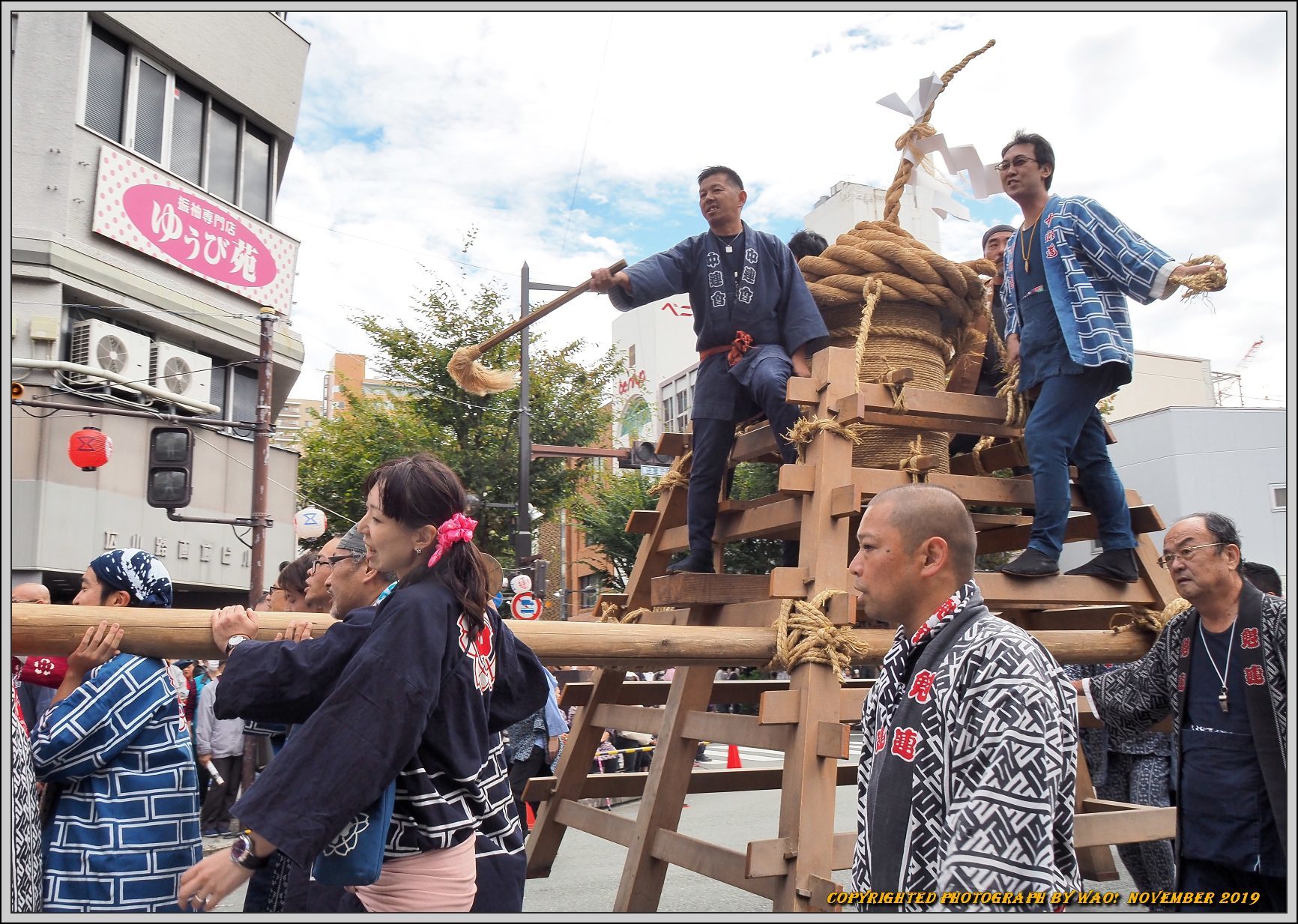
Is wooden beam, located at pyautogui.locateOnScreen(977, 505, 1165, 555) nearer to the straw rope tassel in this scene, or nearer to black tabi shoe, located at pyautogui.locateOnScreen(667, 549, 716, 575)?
black tabi shoe, located at pyautogui.locateOnScreen(667, 549, 716, 575)

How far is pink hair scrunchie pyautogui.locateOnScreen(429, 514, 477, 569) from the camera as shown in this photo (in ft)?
8.73

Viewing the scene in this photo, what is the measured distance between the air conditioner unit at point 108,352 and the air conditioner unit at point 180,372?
268 millimetres

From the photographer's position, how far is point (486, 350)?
4.83 meters

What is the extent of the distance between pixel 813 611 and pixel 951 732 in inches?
68.7

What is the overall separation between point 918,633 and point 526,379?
599 inches

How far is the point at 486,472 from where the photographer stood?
2053 cm

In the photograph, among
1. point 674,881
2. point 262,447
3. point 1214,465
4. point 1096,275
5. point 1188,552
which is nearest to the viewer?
point 1188,552

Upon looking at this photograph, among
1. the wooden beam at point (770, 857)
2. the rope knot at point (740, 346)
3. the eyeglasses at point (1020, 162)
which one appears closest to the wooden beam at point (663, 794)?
the wooden beam at point (770, 857)

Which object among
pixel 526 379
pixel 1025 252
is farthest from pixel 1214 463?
pixel 1025 252

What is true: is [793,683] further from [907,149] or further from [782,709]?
[907,149]

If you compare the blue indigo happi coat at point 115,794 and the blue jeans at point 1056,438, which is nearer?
the blue indigo happi coat at point 115,794

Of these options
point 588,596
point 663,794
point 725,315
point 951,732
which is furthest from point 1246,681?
point 588,596

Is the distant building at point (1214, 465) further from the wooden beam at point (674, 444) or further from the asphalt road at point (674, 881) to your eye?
the wooden beam at point (674, 444)

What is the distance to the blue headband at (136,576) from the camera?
11.1 ft
